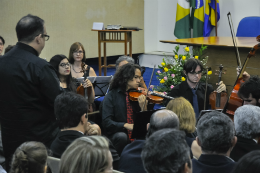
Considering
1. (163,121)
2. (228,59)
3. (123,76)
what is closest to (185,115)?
(163,121)

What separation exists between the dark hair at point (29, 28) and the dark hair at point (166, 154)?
1.11 metres

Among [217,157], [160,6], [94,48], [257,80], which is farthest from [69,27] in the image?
[217,157]

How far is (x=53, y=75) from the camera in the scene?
1.86 m

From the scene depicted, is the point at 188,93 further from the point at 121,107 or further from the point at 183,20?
the point at 183,20

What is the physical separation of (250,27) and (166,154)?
5198mm

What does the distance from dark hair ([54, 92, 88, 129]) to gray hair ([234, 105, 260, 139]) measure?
0.88m

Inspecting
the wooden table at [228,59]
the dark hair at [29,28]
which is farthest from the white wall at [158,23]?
the dark hair at [29,28]

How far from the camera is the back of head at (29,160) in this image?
120cm

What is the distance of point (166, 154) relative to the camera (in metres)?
1.09

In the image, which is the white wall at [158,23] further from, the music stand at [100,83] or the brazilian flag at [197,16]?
the music stand at [100,83]

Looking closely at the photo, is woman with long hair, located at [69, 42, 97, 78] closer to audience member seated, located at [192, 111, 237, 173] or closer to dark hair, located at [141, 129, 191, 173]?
audience member seated, located at [192, 111, 237, 173]

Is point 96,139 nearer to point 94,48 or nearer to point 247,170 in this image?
point 247,170

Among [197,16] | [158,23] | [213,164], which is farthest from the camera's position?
[158,23]

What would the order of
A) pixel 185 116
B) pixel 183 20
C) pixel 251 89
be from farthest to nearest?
pixel 183 20, pixel 251 89, pixel 185 116
